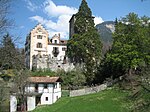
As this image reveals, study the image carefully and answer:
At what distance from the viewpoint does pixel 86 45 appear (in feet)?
201

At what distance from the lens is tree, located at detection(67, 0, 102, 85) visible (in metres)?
60.0

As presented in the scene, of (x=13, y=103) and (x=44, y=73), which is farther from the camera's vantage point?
(x=44, y=73)

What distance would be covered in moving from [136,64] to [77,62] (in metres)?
24.0

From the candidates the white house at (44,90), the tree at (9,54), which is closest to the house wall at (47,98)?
the white house at (44,90)

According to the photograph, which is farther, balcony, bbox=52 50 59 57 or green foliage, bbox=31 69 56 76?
balcony, bbox=52 50 59 57

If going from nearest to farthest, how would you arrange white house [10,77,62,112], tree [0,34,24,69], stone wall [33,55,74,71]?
tree [0,34,24,69] < white house [10,77,62,112] < stone wall [33,55,74,71]

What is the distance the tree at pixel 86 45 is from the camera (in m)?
60.0

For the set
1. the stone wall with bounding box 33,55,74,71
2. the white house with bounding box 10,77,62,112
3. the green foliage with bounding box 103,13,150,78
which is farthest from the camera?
the stone wall with bounding box 33,55,74,71

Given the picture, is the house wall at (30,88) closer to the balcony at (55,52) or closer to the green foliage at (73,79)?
the green foliage at (73,79)

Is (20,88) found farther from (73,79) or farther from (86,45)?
(86,45)

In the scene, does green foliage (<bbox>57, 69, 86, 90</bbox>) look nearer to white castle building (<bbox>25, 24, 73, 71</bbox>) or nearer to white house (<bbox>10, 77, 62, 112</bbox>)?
white house (<bbox>10, 77, 62, 112</bbox>)

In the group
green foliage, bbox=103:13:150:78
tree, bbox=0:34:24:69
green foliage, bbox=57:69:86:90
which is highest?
green foliage, bbox=103:13:150:78

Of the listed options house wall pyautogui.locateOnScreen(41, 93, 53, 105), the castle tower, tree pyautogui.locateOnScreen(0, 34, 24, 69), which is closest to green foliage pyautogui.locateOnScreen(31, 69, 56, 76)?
house wall pyautogui.locateOnScreen(41, 93, 53, 105)

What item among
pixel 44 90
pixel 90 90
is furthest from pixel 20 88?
pixel 90 90
